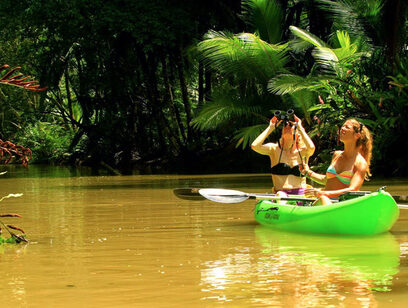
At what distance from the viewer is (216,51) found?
2077 cm

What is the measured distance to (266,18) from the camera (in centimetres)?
2147

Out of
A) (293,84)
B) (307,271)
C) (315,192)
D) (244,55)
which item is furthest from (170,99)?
(307,271)

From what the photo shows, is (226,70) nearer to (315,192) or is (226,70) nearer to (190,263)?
(315,192)

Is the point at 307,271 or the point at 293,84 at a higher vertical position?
the point at 293,84

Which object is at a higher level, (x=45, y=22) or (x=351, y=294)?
(x=45, y=22)

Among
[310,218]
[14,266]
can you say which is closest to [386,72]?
[310,218]

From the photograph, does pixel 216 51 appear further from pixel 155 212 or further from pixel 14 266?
pixel 14 266

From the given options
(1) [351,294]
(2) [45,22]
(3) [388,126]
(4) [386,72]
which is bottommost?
(1) [351,294]

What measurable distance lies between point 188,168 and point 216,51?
191 inches

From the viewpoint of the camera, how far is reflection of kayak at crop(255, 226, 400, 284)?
20.0ft

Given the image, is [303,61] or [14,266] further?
[303,61]

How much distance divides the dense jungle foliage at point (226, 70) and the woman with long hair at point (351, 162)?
25.2 ft

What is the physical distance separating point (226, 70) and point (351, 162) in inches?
524

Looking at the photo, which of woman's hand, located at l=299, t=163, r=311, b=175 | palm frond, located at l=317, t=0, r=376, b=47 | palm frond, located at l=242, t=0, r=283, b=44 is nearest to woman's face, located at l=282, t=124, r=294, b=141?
woman's hand, located at l=299, t=163, r=311, b=175
